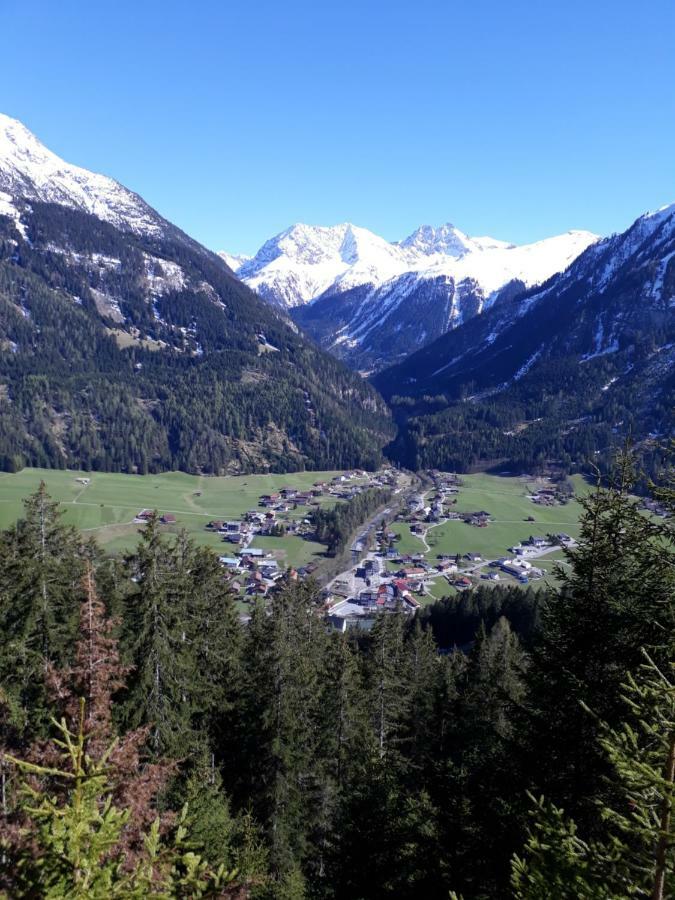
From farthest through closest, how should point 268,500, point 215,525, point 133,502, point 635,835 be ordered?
1. point 268,500
2. point 133,502
3. point 215,525
4. point 635,835

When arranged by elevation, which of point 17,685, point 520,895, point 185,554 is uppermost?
point 520,895

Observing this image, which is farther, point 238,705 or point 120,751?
point 238,705

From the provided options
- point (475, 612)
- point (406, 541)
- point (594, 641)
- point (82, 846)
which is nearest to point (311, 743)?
point (594, 641)

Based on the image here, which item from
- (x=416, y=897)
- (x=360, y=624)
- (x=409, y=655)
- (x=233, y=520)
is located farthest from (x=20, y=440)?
(x=416, y=897)

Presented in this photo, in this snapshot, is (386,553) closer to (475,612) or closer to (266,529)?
(266,529)

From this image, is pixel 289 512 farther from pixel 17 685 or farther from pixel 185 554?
pixel 17 685

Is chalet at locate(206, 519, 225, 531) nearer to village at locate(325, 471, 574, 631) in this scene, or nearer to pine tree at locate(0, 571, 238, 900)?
village at locate(325, 471, 574, 631)
